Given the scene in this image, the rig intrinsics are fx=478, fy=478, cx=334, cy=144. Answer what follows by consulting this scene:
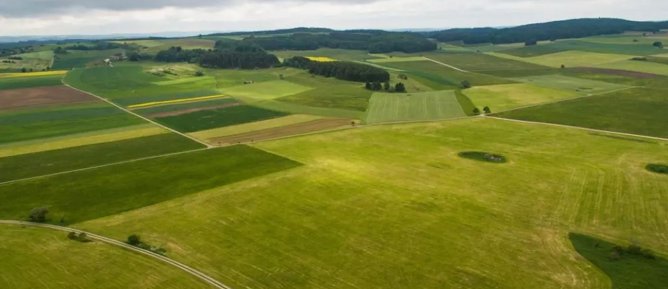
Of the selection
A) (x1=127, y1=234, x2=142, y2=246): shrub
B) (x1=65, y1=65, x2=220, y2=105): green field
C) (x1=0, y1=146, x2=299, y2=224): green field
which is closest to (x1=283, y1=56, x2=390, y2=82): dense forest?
(x1=65, y1=65, x2=220, y2=105): green field

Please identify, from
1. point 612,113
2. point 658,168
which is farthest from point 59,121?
point 612,113

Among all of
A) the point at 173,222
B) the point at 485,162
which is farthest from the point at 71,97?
the point at 485,162

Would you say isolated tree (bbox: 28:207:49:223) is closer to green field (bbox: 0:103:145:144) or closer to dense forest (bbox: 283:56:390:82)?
green field (bbox: 0:103:145:144)

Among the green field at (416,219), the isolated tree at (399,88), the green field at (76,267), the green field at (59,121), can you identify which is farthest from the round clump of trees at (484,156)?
the green field at (59,121)

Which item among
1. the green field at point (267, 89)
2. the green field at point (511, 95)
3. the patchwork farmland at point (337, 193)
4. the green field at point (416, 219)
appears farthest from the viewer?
the green field at point (267, 89)

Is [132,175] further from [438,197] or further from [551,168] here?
[551,168]

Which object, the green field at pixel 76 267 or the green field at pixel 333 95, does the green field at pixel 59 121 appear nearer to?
the green field at pixel 333 95

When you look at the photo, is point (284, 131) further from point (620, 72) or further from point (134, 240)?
point (620, 72)
